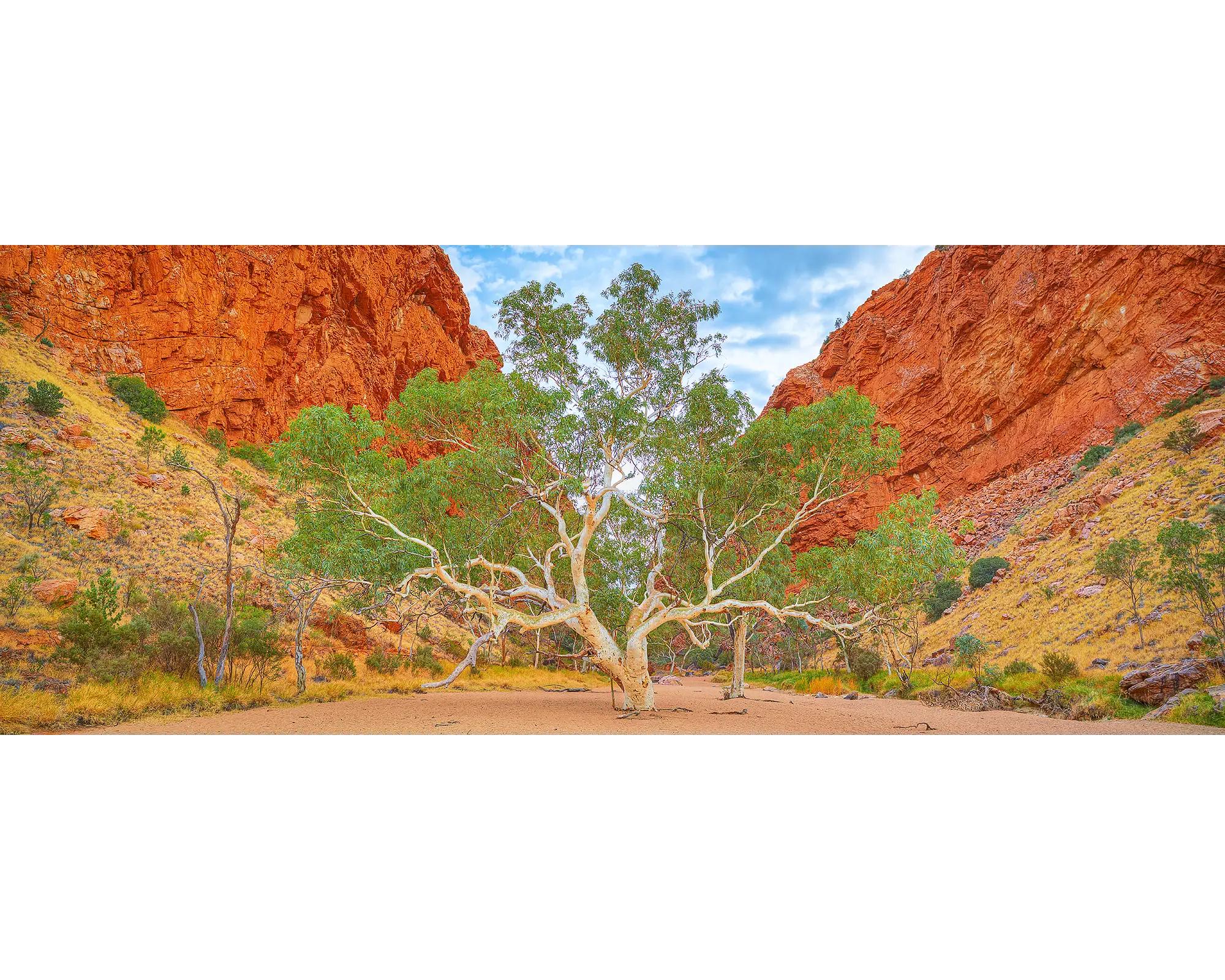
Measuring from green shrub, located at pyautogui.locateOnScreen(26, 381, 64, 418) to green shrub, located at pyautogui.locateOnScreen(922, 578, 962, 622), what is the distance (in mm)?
32003

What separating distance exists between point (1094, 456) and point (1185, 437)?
855cm

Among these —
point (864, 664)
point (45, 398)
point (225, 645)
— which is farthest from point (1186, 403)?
point (45, 398)

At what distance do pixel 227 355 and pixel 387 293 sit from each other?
1134 cm

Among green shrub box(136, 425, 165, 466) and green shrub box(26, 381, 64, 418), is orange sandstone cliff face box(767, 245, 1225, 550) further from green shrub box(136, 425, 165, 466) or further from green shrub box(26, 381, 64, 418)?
green shrub box(26, 381, 64, 418)

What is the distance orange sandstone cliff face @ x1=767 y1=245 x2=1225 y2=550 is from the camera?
21.6m

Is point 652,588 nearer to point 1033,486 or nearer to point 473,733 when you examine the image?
point 473,733

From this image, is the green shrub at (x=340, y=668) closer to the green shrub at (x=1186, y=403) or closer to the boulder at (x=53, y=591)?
the boulder at (x=53, y=591)

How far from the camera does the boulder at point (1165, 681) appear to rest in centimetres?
836

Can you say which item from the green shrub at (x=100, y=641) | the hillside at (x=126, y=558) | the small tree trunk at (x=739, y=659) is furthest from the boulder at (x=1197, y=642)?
the green shrub at (x=100, y=641)

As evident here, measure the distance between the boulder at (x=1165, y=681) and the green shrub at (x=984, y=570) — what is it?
54.2 feet

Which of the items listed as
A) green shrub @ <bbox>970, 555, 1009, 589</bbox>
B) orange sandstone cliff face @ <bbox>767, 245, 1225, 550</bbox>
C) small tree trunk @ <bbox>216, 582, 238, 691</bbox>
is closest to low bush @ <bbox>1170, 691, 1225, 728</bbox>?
orange sandstone cliff face @ <bbox>767, 245, 1225, 550</bbox>

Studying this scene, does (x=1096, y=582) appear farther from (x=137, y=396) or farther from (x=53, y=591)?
(x=137, y=396)

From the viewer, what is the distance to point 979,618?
21.4 m

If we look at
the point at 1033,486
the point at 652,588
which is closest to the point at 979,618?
the point at 1033,486
